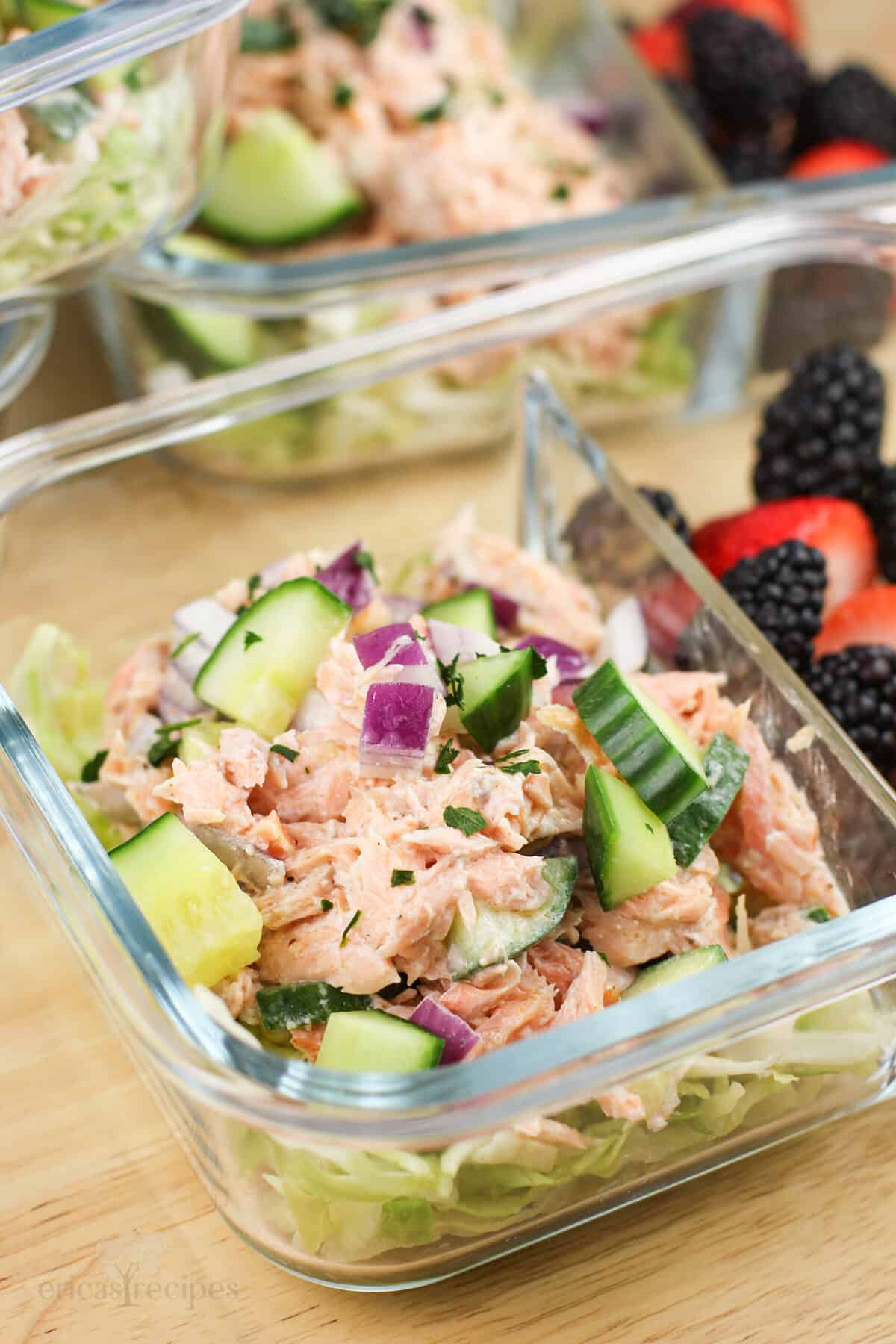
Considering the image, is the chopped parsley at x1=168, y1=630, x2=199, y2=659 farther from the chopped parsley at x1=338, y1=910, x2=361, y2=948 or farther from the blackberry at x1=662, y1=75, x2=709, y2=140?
the blackberry at x1=662, y1=75, x2=709, y2=140

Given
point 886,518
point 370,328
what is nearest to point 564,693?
point 886,518

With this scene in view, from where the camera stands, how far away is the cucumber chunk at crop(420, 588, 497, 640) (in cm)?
143

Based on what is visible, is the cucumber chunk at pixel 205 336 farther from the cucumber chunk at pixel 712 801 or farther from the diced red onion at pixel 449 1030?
the diced red onion at pixel 449 1030

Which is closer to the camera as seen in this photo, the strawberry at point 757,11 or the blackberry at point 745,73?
the blackberry at point 745,73

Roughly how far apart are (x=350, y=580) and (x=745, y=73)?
155 centimetres

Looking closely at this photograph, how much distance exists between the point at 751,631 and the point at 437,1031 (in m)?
0.55

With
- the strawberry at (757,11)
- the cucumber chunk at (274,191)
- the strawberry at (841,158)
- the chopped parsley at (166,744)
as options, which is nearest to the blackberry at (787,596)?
the chopped parsley at (166,744)

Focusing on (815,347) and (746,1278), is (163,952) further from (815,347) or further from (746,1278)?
(815,347)

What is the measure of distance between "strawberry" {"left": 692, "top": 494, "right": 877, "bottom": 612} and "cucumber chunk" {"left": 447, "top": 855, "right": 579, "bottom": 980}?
0.67 meters

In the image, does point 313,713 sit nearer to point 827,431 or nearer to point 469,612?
point 469,612

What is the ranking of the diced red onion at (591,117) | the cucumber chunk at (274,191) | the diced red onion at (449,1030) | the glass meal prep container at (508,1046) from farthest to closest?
the diced red onion at (591,117), the cucumber chunk at (274,191), the diced red onion at (449,1030), the glass meal prep container at (508,1046)

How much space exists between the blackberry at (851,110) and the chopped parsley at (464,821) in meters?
1.84

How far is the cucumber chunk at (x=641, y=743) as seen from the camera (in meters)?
1.22

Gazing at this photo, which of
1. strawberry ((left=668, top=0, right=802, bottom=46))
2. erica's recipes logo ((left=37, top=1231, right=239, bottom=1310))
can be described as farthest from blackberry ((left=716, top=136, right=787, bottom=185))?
erica's recipes logo ((left=37, top=1231, right=239, bottom=1310))
